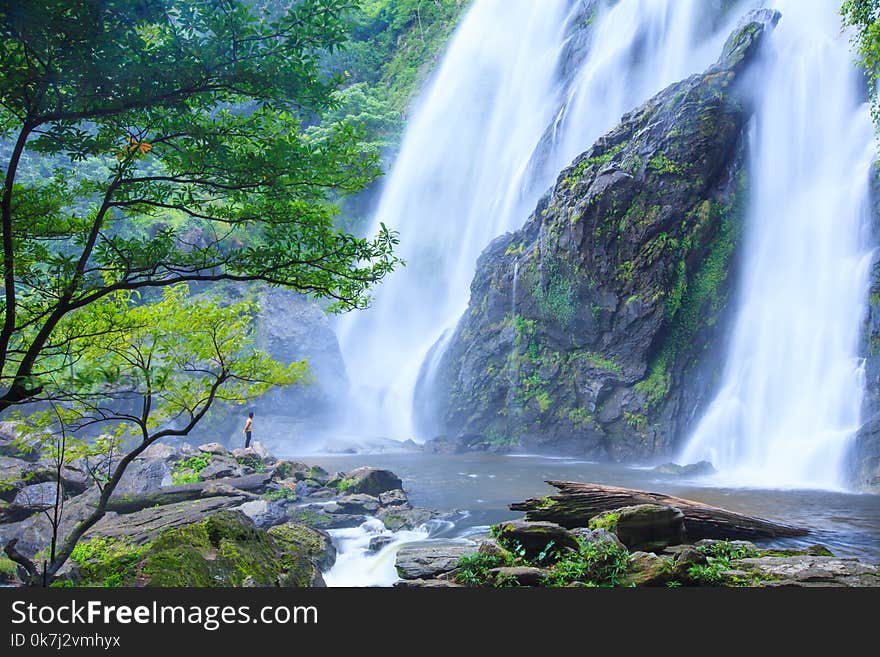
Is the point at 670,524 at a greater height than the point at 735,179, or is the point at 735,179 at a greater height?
the point at 735,179

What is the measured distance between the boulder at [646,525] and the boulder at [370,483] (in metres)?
7.05

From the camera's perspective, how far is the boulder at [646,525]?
25.1 ft

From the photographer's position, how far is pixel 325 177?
16.8ft

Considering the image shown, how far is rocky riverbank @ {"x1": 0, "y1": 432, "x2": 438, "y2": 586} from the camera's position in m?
5.39

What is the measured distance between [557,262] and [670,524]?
16.2m

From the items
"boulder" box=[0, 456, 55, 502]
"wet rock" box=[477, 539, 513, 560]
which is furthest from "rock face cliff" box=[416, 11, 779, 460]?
"boulder" box=[0, 456, 55, 502]

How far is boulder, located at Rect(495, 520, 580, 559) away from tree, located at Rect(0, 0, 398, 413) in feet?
11.7

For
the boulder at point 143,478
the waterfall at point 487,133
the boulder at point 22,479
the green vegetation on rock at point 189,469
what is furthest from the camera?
the waterfall at point 487,133

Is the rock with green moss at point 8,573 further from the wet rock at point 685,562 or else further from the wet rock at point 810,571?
the wet rock at point 810,571

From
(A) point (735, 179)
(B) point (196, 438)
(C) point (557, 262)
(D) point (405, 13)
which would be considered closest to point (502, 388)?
(C) point (557, 262)

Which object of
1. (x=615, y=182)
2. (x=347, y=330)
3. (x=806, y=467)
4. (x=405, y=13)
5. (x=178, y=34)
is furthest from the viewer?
(x=405, y=13)

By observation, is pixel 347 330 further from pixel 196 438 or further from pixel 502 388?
pixel 502 388

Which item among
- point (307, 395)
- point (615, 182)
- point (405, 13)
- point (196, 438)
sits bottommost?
point (196, 438)

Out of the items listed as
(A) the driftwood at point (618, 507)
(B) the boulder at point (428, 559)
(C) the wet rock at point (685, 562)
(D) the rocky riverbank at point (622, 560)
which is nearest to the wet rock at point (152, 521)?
(B) the boulder at point (428, 559)
